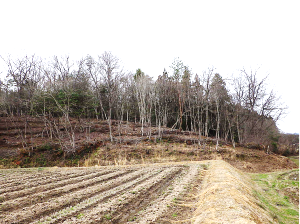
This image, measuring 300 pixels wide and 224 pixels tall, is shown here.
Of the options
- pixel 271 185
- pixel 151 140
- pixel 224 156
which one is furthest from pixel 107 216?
pixel 151 140

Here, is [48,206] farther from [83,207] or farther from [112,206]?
[112,206]

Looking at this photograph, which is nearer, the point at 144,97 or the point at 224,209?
the point at 224,209

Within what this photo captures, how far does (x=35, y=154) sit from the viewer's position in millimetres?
19078

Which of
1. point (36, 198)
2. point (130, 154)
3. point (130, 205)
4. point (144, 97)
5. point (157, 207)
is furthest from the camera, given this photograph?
point (144, 97)

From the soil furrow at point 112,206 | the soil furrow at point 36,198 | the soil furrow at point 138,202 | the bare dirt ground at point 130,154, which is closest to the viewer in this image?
the soil furrow at point 112,206

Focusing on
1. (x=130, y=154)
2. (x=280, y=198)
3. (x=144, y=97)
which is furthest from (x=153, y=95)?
(x=280, y=198)

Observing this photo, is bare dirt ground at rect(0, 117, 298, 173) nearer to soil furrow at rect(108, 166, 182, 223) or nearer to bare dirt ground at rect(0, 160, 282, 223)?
soil furrow at rect(108, 166, 182, 223)

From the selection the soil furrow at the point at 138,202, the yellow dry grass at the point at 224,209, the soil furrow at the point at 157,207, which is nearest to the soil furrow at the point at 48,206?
the soil furrow at the point at 138,202

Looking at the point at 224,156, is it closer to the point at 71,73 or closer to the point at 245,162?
the point at 245,162

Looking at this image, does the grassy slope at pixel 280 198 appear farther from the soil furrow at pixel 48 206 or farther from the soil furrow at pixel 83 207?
the soil furrow at pixel 48 206

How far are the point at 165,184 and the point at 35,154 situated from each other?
1642cm

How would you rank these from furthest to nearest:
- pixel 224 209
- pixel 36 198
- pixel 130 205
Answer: pixel 36 198 < pixel 130 205 < pixel 224 209

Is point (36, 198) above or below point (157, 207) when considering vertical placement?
below

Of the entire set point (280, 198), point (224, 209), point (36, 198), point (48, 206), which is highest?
point (224, 209)
